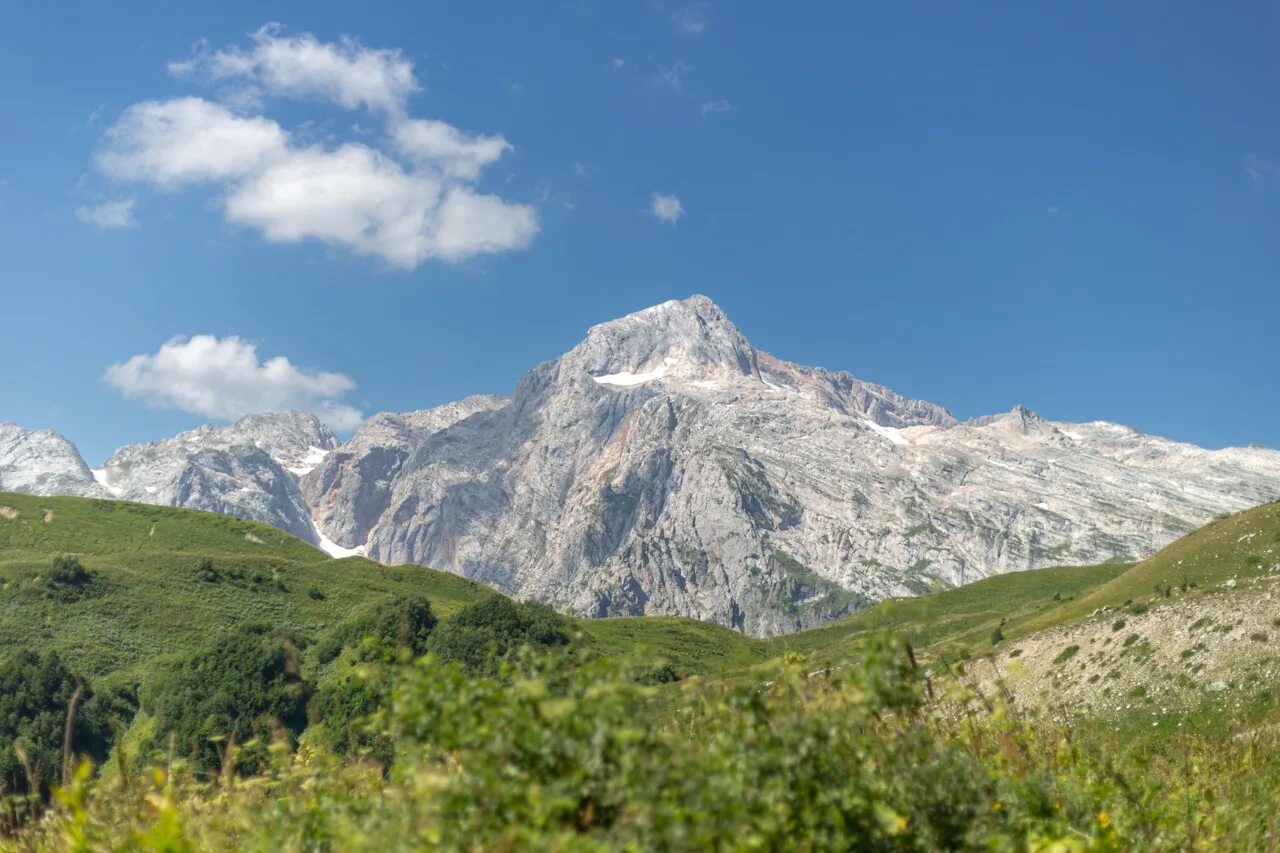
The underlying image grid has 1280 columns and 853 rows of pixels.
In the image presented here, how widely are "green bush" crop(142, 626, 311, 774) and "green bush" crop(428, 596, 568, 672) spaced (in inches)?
489

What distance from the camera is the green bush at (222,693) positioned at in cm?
6725

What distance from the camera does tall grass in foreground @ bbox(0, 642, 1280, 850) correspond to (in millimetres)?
4551

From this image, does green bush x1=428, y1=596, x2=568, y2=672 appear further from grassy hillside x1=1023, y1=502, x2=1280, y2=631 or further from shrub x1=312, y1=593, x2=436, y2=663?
grassy hillside x1=1023, y1=502, x2=1280, y2=631

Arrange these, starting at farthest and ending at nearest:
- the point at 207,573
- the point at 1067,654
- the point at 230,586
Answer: the point at 207,573 → the point at 230,586 → the point at 1067,654

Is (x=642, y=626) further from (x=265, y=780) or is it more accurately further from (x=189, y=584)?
(x=265, y=780)

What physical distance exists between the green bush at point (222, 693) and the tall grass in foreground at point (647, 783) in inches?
2557

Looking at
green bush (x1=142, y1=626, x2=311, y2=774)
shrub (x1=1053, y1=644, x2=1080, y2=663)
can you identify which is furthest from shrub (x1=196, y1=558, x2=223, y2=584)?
shrub (x1=1053, y1=644, x2=1080, y2=663)

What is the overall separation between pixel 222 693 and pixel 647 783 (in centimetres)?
7561

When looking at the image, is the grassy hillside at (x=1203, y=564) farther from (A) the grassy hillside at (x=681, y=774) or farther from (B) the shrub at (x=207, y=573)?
(B) the shrub at (x=207, y=573)

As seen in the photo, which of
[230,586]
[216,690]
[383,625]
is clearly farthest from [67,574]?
[216,690]

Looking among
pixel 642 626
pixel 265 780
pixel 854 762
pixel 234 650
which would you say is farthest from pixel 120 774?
pixel 642 626

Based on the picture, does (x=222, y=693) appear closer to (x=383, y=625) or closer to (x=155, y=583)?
(x=383, y=625)

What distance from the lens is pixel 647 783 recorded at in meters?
4.54

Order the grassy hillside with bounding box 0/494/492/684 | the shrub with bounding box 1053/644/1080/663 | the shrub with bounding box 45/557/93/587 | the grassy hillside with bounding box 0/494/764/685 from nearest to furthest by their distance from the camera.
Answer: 1. the shrub with bounding box 1053/644/1080/663
2. the grassy hillside with bounding box 0/494/492/684
3. the grassy hillside with bounding box 0/494/764/685
4. the shrub with bounding box 45/557/93/587
